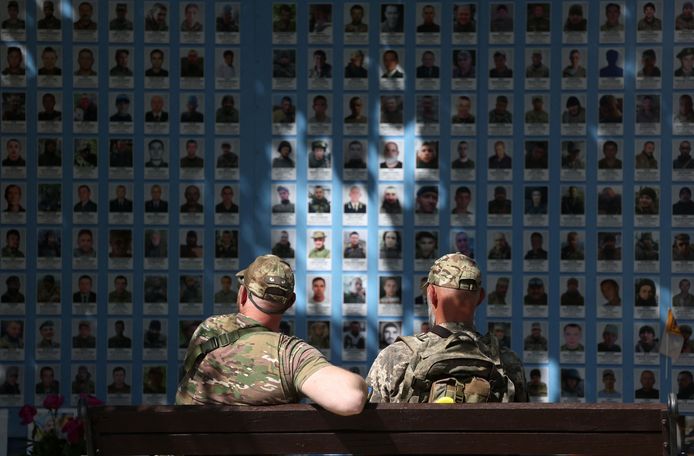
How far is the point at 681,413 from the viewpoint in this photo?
20.6ft

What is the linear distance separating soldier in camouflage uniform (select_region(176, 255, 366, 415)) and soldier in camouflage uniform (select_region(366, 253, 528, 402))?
42 cm

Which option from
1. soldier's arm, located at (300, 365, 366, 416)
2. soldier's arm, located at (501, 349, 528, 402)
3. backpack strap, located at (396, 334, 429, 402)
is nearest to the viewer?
soldier's arm, located at (300, 365, 366, 416)

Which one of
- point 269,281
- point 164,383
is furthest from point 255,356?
point 164,383

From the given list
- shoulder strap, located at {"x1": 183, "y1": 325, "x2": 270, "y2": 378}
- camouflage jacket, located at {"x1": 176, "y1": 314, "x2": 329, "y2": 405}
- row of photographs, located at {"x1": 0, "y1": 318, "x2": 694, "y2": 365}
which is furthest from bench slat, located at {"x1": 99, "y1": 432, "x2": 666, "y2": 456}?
row of photographs, located at {"x1": 0, "y1": 318, "x2": 694, "y2": 365}

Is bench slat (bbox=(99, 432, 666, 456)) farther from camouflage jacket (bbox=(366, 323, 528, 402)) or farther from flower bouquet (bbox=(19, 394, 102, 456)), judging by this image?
flower bouquet (bbox=(19, 394, 102, 456))

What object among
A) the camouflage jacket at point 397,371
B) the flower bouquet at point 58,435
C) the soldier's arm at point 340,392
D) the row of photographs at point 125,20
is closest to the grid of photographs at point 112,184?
the row of photographs at point 125,20

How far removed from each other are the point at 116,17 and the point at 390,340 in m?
2.09

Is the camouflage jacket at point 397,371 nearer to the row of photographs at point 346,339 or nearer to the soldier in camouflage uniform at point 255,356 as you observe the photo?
the soldier in camouflage uniform at point 255,356

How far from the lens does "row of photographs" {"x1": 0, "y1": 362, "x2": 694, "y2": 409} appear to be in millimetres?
6270

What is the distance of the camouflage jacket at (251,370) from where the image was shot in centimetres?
390

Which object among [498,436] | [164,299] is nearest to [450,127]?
[164,299]

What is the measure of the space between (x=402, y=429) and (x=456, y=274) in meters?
0.98

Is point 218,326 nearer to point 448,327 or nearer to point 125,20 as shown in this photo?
point 448,327

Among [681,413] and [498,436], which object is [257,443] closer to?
[498,436]
